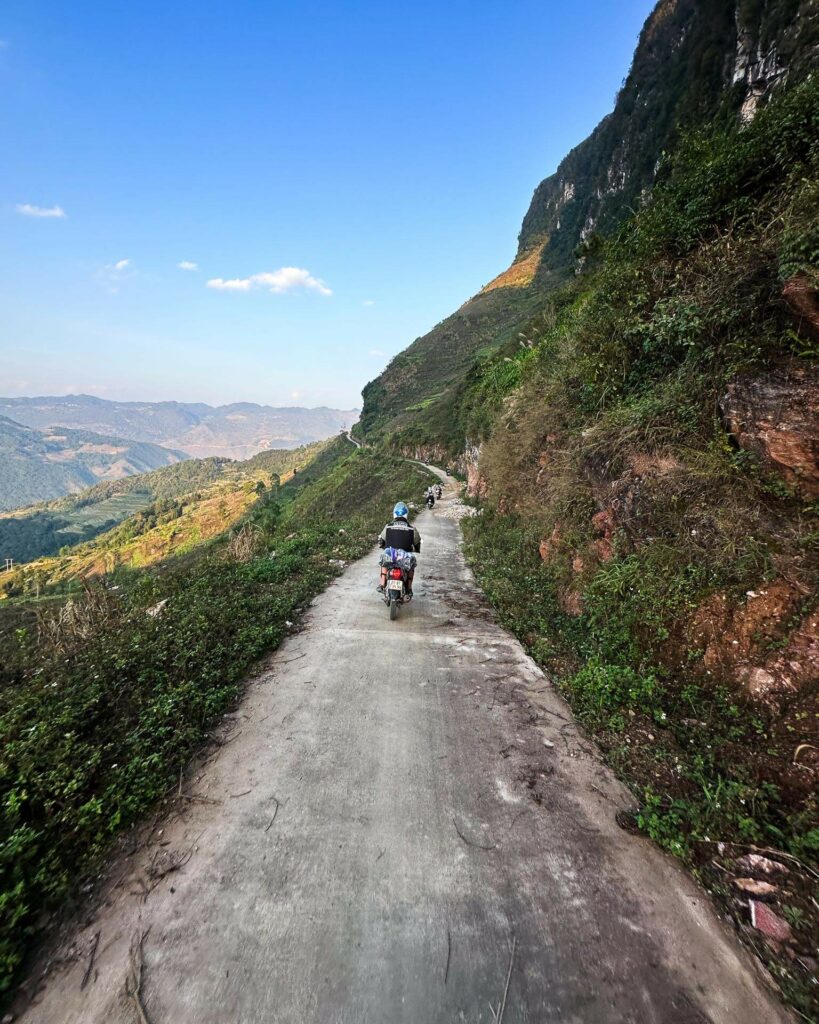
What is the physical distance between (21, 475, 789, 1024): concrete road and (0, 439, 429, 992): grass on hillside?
0.94ft

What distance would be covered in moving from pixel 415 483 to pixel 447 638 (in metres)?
21.2

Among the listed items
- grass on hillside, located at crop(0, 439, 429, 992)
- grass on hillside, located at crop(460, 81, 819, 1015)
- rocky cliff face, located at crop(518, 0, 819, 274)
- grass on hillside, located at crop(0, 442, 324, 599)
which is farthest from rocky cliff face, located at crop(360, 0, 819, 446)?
grass on hillside, located at crop(0, 442, 324, 599)

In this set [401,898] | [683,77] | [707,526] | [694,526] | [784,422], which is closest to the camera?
[401,898]

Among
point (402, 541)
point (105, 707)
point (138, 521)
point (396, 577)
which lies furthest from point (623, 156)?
point (138, 521)

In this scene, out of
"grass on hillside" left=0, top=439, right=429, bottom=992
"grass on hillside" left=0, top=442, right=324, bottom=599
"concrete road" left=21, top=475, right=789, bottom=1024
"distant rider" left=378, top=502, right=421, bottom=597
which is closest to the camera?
"concrete road" left=21, top=475, right=789, bottom=1024

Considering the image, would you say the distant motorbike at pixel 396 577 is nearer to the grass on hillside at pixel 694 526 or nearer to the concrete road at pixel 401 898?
the grass on hillside at pixel 694 526

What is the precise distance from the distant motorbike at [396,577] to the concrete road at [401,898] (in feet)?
9.44

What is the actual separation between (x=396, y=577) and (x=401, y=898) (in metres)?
4.98

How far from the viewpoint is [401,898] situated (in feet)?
8.81

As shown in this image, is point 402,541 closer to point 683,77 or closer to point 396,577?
point 396,577

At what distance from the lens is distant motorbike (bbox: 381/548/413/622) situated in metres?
7.42

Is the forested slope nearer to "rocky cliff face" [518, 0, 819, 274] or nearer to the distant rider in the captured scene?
the distant rider

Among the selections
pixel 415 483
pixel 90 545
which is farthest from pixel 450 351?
pixel 90 545

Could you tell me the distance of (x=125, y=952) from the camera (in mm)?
2357
